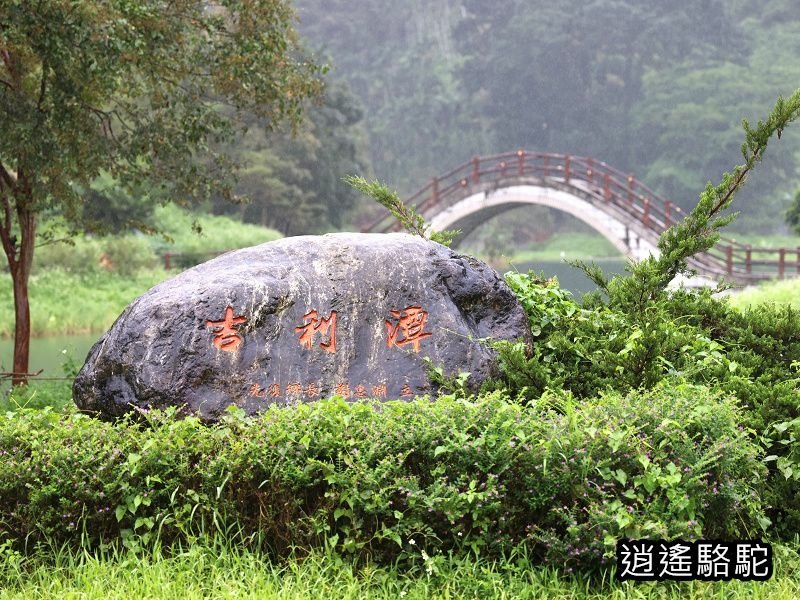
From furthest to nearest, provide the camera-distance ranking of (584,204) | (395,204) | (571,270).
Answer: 1. (571,270)
2. (584,204)
3. (395,204)

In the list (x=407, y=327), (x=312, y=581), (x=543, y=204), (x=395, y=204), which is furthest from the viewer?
(x=543, y=204)

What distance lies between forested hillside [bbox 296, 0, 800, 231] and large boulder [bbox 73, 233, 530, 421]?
29.5 metres

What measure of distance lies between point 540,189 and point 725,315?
15561mm

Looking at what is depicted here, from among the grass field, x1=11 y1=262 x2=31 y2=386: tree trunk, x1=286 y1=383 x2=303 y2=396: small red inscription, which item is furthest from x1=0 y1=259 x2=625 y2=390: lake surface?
the grass field

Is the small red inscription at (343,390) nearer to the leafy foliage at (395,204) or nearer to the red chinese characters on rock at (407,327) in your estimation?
the red chinese characters on rock at (407,327)

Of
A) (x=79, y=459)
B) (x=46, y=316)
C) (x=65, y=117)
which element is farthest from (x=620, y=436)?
(x=46, y=316)

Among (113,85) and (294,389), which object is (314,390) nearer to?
(294,389)

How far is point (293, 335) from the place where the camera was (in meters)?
4.18

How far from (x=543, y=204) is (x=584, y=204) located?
1048 mm

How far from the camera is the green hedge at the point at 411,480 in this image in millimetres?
2957

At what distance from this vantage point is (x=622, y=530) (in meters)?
2.87

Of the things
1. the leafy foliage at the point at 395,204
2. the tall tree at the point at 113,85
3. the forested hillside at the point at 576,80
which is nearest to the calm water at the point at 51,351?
the tall tree at the point at 113,85

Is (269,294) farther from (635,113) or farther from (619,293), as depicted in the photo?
(635,113)

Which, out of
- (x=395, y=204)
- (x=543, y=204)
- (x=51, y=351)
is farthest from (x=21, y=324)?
(x=543, y=204)
